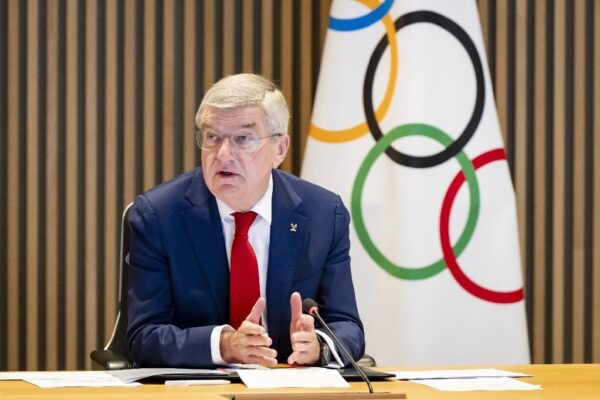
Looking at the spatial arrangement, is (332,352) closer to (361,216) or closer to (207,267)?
(207,267)

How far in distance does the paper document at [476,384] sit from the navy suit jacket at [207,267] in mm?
428

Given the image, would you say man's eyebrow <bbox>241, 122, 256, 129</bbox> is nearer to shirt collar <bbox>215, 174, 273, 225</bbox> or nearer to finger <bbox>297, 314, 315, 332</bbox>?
shirt collar <bbox>215, 174, 273, 225</bbox>

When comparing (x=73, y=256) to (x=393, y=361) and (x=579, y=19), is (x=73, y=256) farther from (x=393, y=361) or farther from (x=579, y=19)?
(x=579, y=19)

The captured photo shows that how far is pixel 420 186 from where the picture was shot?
4137mm

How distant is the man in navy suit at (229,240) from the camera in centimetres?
292

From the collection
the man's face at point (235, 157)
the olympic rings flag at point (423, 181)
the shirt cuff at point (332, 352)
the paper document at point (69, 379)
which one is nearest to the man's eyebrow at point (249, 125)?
the man's face at point (235, 157)

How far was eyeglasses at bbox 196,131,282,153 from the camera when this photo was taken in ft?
9.59

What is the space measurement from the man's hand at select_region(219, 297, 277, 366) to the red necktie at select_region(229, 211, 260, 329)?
24cm

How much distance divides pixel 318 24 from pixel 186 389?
2.89m

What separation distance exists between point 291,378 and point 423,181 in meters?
1.83

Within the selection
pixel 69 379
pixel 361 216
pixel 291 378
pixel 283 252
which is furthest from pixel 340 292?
pixel 361 216

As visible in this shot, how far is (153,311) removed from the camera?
2.88 m

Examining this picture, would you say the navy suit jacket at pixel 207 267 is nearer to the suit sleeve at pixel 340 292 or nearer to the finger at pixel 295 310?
the suit sleeve at pixel 340 292

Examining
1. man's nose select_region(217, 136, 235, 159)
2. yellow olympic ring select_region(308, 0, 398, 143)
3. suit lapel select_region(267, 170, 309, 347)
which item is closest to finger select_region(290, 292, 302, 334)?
suit lapel select_region(267, 170, 309, 347)
